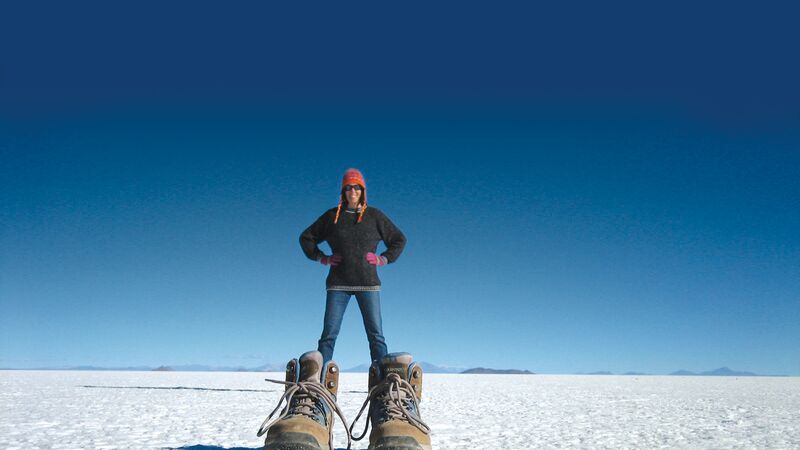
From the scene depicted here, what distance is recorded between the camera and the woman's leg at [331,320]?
12.9ft

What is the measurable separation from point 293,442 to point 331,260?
218cm

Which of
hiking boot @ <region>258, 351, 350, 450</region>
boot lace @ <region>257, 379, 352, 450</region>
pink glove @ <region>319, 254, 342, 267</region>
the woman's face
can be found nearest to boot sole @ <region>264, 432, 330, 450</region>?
hiking boot @ <region>258, 351, 350, 450</region>

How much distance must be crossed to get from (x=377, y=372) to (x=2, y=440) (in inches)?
79.0

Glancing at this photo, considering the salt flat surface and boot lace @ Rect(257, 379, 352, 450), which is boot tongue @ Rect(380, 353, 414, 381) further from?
the salt flat surface

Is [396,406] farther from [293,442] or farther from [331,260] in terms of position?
[331,260]

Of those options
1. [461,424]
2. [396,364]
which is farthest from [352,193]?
[396,364]

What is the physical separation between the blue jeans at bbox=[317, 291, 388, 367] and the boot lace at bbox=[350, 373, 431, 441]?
1.70m

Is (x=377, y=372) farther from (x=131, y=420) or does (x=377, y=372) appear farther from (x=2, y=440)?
(x=131, y=420)

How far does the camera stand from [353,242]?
400cm

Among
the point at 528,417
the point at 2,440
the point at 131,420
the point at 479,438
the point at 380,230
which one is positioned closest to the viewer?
the point at 2,440

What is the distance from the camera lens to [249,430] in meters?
3.40

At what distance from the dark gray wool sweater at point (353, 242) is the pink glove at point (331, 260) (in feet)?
0.07

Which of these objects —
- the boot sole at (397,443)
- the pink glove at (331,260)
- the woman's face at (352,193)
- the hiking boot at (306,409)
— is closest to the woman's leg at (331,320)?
the pink glove at (331,260)

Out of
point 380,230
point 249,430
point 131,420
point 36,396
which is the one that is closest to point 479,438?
point 249,430
